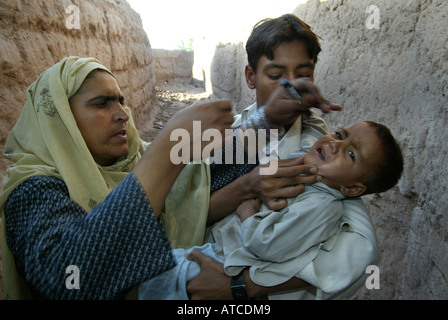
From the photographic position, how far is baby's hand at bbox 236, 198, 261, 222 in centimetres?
144

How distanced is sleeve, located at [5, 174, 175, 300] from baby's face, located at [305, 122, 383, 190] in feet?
2.60

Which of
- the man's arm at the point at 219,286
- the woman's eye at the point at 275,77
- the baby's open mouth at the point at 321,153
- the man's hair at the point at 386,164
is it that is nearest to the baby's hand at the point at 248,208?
the man's arm at the point at 219,286

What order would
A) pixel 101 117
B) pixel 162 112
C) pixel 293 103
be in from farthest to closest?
pixel 162 112, pixel 101 117, pixel 293 103

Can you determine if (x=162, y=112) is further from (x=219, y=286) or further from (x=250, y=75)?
(x=219, y=286)

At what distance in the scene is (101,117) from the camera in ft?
5.26

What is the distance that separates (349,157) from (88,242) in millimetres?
1165

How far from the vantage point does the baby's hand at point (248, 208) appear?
1436 mm

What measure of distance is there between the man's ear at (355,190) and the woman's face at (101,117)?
1.15m

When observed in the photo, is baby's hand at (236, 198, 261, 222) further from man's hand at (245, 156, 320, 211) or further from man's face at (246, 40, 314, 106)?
man's face at (246, 40, 314, 106)

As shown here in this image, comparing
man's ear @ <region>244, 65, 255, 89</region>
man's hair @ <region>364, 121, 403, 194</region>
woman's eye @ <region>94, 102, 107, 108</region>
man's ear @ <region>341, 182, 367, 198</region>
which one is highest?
man's ear @ <region>244, 65, 255, 89</region>

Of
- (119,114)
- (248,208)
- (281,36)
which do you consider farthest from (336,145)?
(119,114)

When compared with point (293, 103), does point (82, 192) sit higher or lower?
lower

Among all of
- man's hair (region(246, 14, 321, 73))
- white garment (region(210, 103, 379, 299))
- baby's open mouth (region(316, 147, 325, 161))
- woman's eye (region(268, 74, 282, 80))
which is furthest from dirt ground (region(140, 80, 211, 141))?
white garment (region(210, 103, 379, 299))

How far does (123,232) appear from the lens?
1135 mm
